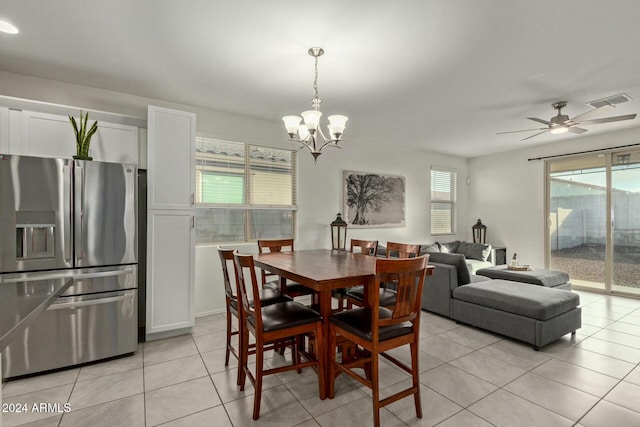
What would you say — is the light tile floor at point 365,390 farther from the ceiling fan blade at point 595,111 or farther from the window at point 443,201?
the window at point 443,201

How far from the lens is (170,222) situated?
3303mm

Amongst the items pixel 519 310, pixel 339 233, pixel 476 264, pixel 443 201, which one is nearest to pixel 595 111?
pixel 519 310

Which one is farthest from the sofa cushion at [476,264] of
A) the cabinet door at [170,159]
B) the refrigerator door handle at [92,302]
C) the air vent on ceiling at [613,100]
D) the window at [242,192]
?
the refrigerator door handle at [92,302]

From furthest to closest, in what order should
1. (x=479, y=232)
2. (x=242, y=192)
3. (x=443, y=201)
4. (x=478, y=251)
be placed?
(x=443, y=201) < (x=479, y=232) < (x=478, y=251) < (x=242, y=192)

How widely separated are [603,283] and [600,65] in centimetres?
410

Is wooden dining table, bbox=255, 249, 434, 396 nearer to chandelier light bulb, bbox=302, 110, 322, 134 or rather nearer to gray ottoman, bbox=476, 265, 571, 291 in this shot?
chandelier light bulb, bbox=302, 110, 322, 134

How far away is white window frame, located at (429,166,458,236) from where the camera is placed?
6.66m

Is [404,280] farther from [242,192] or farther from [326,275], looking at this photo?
[242,192]

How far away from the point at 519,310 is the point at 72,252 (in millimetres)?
4144

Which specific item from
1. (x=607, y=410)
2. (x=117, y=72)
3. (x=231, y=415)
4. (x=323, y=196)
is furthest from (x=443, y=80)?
(x=231, y=415)

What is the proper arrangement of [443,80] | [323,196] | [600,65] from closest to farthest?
[600,65] < [443,80] < [323,196]

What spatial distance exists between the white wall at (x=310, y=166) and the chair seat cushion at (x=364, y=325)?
96.7 inches

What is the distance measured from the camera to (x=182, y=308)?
132 inches

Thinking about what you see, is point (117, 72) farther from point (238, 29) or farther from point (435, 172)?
point (435, 172)
